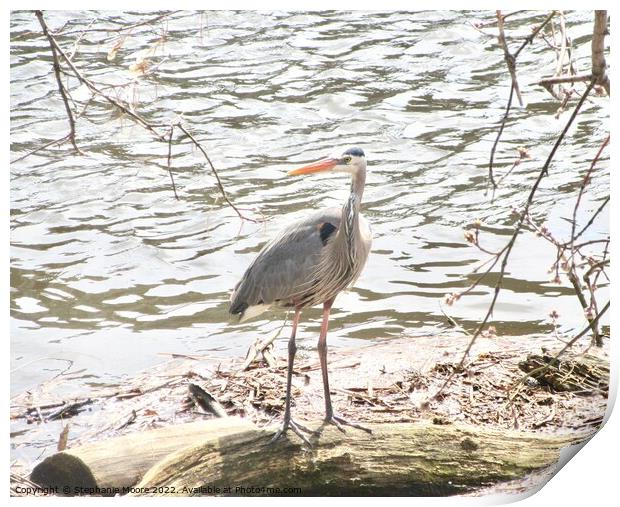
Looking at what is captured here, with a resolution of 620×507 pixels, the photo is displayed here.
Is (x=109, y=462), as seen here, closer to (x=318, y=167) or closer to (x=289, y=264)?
(x=289, y=264)

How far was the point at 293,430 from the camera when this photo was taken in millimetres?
2996

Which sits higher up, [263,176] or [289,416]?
[263,176]

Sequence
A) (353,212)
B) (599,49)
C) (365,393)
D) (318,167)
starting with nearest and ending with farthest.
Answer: (599,49) → (318,167) → (353,212) → (365,393)

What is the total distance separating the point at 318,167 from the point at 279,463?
36.1 inches

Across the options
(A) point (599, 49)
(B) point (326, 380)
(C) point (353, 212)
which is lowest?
(B) point (326, 380)

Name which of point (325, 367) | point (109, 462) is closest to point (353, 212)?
point (325, 367)

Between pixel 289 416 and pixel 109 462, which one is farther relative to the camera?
pixel 289 416

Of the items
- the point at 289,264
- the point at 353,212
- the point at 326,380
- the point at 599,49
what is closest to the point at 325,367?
the point at 326,380

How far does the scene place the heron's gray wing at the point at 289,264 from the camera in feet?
10.6

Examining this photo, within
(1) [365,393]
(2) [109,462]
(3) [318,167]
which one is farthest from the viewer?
(1) [365,393]

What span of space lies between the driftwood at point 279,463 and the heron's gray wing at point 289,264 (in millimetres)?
490

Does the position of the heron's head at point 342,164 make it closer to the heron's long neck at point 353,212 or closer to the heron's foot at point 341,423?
the heron's long neck at point 353,212
